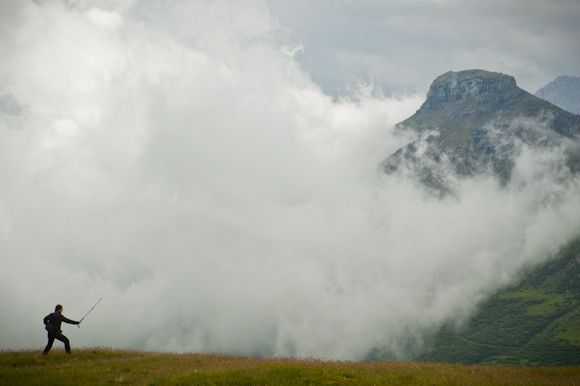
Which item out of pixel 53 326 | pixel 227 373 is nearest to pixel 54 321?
pixel 53 326

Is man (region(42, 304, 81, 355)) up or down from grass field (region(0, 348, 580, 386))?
up

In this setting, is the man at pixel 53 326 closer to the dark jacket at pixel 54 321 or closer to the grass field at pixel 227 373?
the dark jacket at pixel 54 321

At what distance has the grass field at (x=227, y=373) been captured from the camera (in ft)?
49.1

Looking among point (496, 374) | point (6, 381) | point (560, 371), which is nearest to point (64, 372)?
point (6, 381)

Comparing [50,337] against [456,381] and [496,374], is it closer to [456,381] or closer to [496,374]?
[456,381]

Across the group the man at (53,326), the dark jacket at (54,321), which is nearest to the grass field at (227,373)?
the man at (53,326)

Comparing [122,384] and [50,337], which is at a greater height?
[50,337]

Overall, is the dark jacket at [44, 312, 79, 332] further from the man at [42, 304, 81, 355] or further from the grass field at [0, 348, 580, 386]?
the grass field at [0, 348, 580, 386]

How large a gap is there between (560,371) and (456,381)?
341 inches

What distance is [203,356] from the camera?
22078mm

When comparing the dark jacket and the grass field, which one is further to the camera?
the dark jacket

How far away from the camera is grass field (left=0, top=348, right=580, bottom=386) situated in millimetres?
14977

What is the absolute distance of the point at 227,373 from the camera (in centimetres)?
1562

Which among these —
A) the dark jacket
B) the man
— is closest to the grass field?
the man
